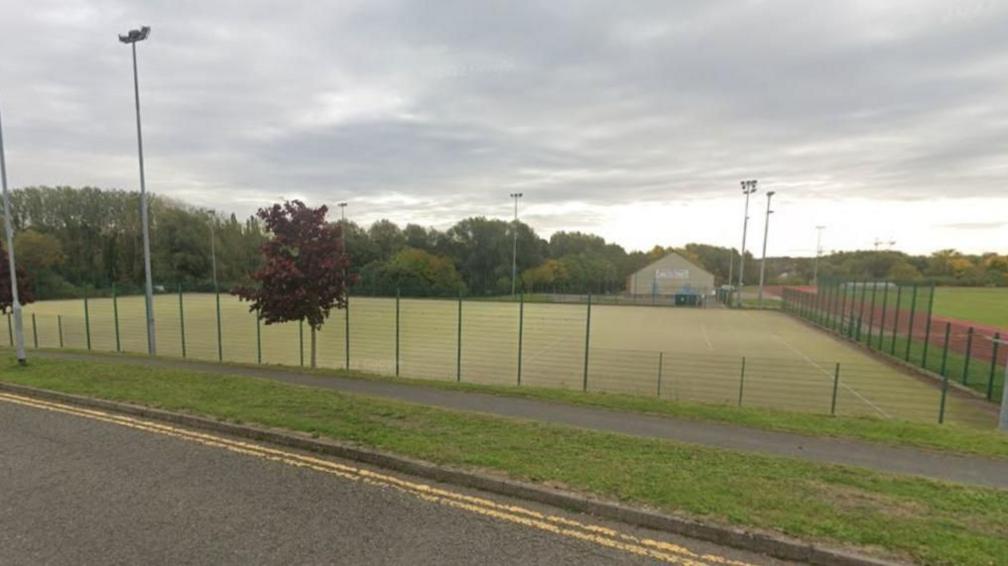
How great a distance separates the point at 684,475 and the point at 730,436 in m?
2.45

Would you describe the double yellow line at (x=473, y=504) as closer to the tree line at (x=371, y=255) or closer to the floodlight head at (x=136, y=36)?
the floodlight head at (x=136, y=36)

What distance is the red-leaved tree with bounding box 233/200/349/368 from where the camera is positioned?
1361 cm

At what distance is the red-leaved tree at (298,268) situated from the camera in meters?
13.6

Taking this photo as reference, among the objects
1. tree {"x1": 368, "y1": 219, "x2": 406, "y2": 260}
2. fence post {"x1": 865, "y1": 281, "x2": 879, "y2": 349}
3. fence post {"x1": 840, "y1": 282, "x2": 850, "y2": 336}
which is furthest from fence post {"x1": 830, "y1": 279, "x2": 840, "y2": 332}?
tree {"x1": 368, "y1": 219, "x2": 406, "y2": 260}

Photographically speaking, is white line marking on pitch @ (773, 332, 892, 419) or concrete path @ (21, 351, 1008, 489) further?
white line marking on pitch @ (773, 332, 892, 419)

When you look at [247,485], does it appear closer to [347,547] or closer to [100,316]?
[347,547]

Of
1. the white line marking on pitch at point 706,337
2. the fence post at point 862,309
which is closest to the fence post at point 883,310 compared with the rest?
the fence post at point 862,309

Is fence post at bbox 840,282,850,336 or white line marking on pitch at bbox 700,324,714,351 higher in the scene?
fence post at bbox 840,282,850,336

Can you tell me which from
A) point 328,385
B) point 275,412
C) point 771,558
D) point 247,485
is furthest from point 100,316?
point 771,558

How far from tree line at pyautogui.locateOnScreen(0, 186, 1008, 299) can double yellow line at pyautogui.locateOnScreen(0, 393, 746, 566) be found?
177 ft

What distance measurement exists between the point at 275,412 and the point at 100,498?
278 centimetres

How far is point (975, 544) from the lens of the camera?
3975mm

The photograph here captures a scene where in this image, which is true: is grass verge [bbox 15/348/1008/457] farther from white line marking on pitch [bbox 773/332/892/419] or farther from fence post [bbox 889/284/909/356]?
fence post [bbox 889/284/909/356]

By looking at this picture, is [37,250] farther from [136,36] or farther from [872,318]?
[872,318]
